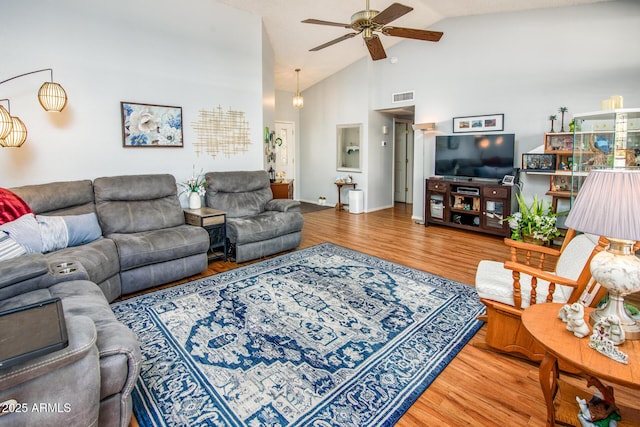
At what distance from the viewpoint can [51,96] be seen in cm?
332

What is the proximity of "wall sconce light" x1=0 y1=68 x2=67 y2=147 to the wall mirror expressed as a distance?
5.29m

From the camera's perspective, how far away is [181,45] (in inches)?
174

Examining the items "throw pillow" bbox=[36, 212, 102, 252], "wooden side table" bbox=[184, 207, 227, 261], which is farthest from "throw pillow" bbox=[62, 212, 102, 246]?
"wooden side table" bbox=[184, 207, 227, 261]

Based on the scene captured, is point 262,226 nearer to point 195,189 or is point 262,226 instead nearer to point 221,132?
point 195,189

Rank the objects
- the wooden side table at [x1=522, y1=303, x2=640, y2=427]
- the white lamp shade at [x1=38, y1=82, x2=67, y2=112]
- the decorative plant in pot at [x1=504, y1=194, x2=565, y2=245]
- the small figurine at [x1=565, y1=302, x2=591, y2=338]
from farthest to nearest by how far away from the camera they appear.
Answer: the decorative plant in pot at [x1=504, y1=194, x2=565, y2=245] < the white lamp shade at [x1=38, y1=82, x2=67, y2=112] < the small figurine at [x1=565, y1=302, x2=591, y2=338] < the wooden side table at [x1=522, y1=303, x2=640, y2=427]

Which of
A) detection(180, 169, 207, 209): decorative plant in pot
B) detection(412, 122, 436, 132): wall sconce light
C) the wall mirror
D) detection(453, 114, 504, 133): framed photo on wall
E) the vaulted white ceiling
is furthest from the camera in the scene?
the wall mirror

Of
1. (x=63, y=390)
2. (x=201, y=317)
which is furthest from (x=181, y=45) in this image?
(x=63, y=390)

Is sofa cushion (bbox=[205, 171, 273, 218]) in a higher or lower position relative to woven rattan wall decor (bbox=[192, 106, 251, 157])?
lower

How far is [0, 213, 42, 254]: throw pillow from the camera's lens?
2.61m

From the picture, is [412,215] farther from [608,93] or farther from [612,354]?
[612,354]

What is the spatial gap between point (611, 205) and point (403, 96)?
A: 5684mm

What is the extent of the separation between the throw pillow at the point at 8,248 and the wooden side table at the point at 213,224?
1.69 m

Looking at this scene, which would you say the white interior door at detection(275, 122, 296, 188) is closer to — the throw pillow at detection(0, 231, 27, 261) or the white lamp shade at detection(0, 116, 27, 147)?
the white lamp shade at detection(0, 116, 27, 147)

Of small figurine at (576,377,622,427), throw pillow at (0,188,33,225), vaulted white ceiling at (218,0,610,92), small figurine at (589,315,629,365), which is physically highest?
vaulted white ceiling at (218,0,610,92)
